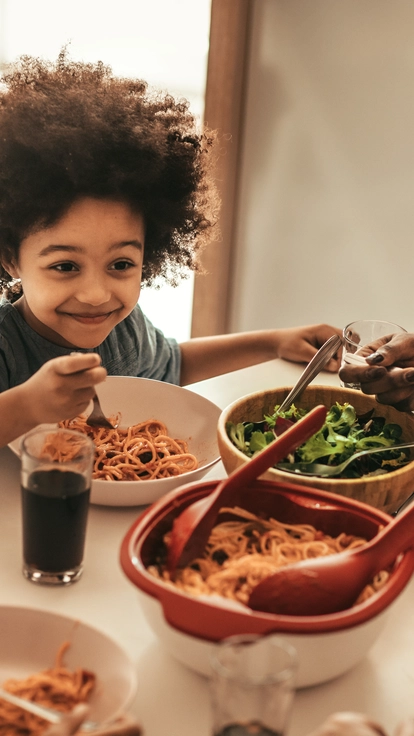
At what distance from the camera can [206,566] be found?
826 mm

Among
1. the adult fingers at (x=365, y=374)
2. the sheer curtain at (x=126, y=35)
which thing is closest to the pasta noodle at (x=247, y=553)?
the adult fingers at (x=365, y=374)

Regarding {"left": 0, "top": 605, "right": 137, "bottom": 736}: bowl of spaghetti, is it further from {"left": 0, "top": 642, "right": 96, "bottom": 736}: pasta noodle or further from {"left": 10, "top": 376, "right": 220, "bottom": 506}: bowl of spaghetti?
{"left": 10, "top": 376, "right": 220, "bottom": 506}: bowl of spaghetti

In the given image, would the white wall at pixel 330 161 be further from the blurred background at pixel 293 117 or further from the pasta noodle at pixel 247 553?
the pasta noodle at pixel 247 553

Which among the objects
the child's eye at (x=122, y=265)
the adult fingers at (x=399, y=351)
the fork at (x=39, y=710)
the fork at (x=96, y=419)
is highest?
the child's eye at (x=122, y=265)

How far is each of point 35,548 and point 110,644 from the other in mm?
203

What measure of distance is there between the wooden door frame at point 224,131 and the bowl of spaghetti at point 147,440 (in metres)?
1.72

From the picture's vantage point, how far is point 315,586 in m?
0.74

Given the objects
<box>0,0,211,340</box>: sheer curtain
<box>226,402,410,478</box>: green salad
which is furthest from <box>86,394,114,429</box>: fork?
<box>0,0,211,340</box>: sheer curtain

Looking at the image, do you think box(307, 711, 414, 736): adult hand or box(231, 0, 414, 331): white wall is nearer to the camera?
box(307, 711, 414, 736): adult hand

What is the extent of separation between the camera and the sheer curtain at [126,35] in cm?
282

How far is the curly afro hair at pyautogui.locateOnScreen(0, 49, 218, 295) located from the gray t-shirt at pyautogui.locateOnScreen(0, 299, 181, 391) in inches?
6.5

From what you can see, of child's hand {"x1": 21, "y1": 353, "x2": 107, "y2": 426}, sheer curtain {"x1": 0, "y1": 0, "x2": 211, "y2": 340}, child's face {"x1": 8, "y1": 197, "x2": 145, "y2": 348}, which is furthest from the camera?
sheer curtain {"x1": 0, "y1": 0, "x2": 211, "y2": 340}

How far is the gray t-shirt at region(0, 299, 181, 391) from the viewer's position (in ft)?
5.38

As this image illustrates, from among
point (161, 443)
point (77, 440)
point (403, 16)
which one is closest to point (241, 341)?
point (161, 443)
